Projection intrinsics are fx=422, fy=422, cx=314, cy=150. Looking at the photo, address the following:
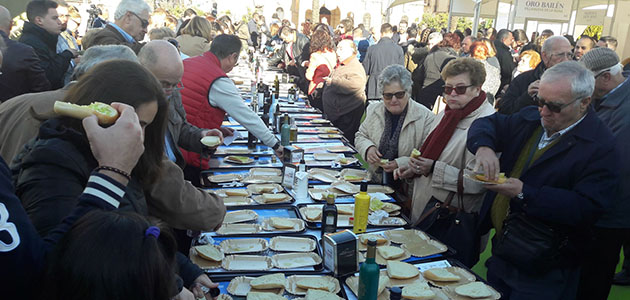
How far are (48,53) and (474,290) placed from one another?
15.6ft

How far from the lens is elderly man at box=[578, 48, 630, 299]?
2723 mm

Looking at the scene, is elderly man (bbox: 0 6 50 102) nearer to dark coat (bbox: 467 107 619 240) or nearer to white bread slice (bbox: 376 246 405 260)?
white bread slice (bbox: 376 246 405 260)

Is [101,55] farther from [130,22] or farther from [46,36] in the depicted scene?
[46,36]

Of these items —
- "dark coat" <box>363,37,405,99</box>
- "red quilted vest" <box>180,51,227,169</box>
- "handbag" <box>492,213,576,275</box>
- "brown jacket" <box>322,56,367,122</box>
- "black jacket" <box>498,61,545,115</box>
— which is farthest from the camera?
"dark coat" <box>363,37,405,99</box>

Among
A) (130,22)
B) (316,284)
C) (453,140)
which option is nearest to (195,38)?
(130,22)

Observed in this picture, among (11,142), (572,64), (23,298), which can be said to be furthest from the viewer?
(572,64)

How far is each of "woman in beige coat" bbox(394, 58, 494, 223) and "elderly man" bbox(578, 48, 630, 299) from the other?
2.90 ft

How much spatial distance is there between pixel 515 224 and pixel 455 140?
71 centimetres

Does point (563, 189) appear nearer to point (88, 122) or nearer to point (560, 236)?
point (560, 236)

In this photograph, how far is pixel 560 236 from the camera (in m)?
2.10

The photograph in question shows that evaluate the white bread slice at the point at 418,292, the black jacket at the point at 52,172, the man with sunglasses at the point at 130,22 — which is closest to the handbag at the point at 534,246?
the white bread slice at the point at 418,292

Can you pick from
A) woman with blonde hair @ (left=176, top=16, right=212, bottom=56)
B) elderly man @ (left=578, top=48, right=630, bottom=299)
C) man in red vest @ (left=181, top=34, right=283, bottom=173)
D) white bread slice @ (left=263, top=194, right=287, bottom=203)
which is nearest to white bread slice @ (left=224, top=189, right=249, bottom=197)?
white bread slice @ (left=263, top=194, right=287, bottom=203)

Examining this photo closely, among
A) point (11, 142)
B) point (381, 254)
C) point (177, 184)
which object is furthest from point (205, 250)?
point (11, 142)

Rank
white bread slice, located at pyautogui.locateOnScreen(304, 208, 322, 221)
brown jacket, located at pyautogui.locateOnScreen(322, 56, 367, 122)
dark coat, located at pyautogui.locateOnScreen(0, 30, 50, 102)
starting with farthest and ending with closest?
brown jacket, located at pyautogui.locateOnScreen(322, 56, 367, 122) → dark coat, located at pyautogui.locateOnScreen(0, 30, 50, 102) → white bread slice, located at pyautogui.locateOnScreen(304, 208, 322, 221)
